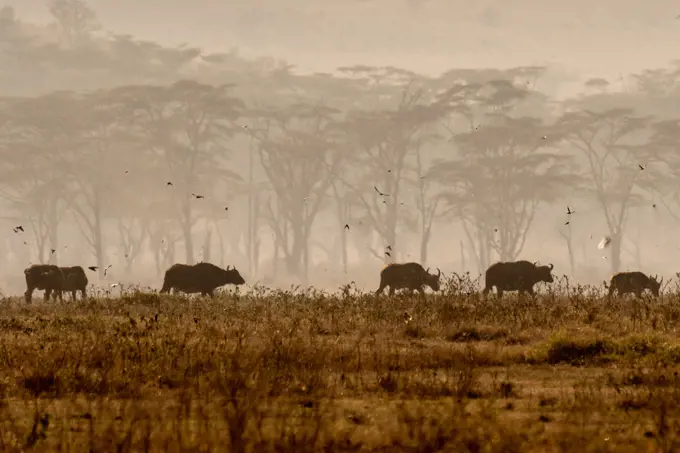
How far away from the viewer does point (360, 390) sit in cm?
784

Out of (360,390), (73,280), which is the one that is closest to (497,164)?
(73,280)

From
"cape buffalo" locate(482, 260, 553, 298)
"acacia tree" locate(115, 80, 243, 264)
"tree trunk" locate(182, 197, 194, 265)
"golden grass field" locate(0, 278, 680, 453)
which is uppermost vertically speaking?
"acacia tree" locate(115, 80, 243, 264)

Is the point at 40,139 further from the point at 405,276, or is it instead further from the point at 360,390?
the point at 360,390

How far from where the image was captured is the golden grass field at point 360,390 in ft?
17.5

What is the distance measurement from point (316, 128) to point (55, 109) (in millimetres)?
15109

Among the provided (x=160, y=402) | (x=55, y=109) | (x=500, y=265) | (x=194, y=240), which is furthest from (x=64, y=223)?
(x=160, y=402)

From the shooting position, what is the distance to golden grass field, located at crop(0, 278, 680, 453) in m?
5.32

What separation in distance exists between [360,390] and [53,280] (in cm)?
2009

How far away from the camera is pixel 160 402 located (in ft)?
22.9

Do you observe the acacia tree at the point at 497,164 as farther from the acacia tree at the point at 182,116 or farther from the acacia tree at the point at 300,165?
the acacia tree at the point at 182,116

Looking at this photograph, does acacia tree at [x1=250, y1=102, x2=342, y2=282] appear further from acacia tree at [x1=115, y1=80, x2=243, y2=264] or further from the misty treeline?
acacia tree at [x1=115, y1=80, x2=243, y2=264]

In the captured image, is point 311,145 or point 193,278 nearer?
point 193,278

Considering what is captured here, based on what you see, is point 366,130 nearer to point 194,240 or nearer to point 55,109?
point 55,109

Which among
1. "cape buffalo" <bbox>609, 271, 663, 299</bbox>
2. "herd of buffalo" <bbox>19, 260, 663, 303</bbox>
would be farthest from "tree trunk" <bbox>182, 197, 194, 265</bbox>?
"cape buffalo" <bbox>609, 271, 663, 299</bbox>
